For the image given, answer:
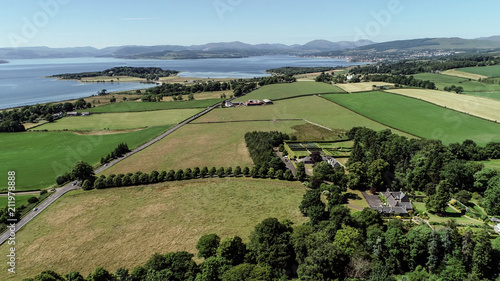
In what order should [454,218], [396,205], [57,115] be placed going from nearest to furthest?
1. [454,218]
2. [396,205]
3. [57,115]

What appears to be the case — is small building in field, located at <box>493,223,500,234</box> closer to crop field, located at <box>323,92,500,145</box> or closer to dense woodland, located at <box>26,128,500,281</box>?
dense woodland, located at <box>26,128,500,281</box>

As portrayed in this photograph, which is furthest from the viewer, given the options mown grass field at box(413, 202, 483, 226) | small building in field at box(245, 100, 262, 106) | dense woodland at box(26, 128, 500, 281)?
small building in field at box(245, 100, 262, 106)

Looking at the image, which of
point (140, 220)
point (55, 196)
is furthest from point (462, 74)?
point (55, 196)

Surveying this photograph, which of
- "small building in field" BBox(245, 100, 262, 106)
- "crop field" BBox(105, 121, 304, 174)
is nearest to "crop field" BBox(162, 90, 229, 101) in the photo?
"small building in field" BBox(245, 100, 262, 106)

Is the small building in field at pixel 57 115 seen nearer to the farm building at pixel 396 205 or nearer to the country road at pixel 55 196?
the country road at pixel 55 196

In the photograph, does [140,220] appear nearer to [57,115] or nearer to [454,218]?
[454,218]

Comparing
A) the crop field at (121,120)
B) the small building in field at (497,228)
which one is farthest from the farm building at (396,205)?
the crop field at (121,120)

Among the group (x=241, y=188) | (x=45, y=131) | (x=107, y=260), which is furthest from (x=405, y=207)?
(x=45, y=131)
